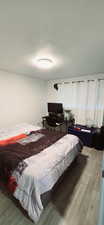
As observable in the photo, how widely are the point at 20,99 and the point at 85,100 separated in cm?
235

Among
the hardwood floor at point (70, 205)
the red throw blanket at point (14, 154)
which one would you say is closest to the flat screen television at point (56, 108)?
the red throw blanket at point (14, 154)

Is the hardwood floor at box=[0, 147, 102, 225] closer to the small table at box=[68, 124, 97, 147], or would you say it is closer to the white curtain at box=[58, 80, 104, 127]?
the small table at box=[68, 124, 97, 147]

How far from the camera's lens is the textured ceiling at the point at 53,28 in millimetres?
968

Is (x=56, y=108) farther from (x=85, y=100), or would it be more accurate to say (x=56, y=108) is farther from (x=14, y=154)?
(x=14, y=154)

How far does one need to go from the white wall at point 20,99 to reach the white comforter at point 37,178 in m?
2.21

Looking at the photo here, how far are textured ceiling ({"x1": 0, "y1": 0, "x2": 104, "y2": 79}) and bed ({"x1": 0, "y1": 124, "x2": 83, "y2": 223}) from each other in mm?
1754

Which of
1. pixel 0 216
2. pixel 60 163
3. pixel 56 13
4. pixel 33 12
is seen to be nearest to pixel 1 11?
pixel 33 12

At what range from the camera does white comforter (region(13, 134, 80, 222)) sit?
1154mm

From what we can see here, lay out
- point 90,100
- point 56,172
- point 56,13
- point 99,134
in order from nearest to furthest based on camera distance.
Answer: point 56,13 < point 56,172 < point 99,134 < point 90,100

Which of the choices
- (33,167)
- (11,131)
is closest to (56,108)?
(11,131)

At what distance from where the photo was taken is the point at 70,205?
4.72 ft

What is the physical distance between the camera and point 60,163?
1.59 m

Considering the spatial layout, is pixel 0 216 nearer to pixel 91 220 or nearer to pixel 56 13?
pixel 91 220

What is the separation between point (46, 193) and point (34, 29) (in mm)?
2079
